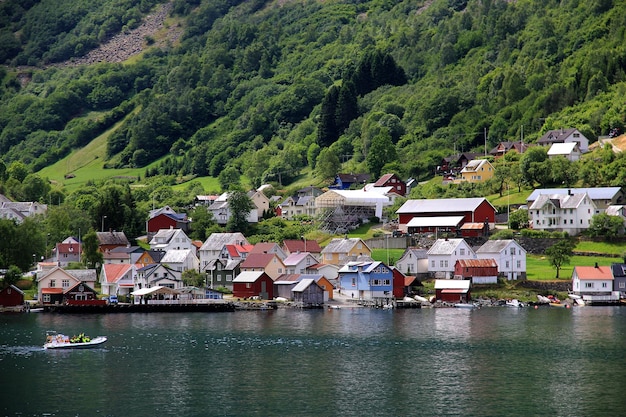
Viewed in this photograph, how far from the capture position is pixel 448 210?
11912 centimetres

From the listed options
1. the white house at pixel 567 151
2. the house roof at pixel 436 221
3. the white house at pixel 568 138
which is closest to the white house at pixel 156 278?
the house roof at pixel 436 221

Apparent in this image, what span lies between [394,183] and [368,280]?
1724 inches

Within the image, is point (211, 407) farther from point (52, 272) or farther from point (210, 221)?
→ point (210, 221)

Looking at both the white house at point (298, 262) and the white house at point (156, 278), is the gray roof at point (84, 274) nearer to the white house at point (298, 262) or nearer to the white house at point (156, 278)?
the white house at point (156, 278)

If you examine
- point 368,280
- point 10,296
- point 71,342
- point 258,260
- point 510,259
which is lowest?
point 71,342

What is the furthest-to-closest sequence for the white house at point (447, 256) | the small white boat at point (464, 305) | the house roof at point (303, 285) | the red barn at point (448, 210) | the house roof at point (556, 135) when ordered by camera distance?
the house roof at point (556, 135) < the red barn at point (448, 210) < the white house at point (447, 256) < the house roof at point (303, 285) < the small white boat at point (464, 305)

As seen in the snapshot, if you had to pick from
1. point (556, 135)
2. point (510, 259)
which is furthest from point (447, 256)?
point (556, 135)

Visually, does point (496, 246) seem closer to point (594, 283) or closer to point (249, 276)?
point (594, 283)

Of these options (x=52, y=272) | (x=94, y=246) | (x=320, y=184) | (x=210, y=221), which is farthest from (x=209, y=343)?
(x=320, y=184)

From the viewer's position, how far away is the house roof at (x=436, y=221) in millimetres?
116250

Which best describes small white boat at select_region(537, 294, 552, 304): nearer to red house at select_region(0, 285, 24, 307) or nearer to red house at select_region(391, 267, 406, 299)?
red house at select_region(391, 267, 406, 299)

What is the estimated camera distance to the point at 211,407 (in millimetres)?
52156

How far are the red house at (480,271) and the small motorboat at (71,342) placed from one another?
3990 centimetres

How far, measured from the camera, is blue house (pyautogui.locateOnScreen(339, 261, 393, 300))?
99.8 meters
